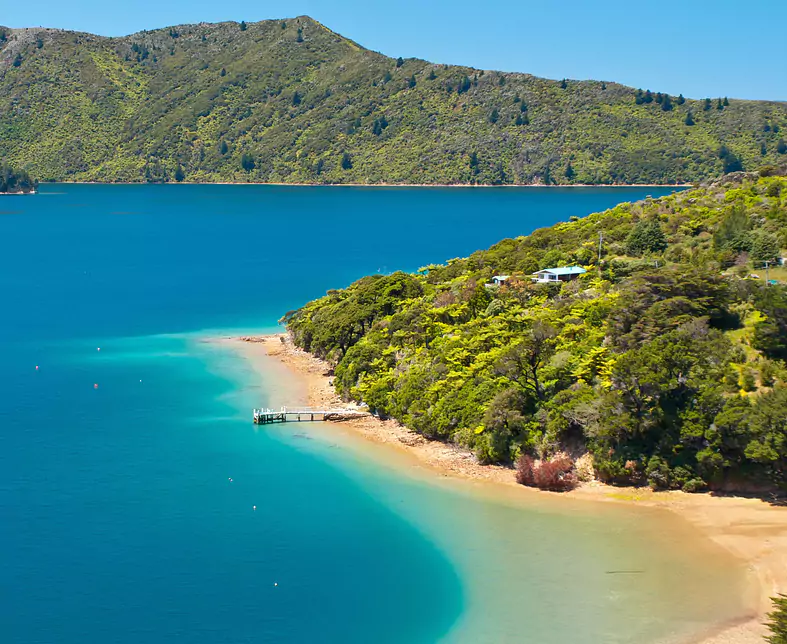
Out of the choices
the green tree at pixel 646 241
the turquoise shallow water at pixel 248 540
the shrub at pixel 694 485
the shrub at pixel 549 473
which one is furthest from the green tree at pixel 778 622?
the green tree at pixel 646 241

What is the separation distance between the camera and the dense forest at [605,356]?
39.0 m

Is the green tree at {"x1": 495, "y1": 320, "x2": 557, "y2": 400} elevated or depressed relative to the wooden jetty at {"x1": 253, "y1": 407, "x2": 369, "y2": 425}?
elevated

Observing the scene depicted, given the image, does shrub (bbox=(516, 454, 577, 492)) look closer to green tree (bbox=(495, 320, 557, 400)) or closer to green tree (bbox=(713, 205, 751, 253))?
green tree (bbox=(495, 320, 557, 400))

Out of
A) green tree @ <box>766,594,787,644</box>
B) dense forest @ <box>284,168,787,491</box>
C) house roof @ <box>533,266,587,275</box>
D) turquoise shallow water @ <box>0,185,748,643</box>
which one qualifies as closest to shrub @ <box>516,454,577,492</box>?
dense forest @ <box>284,168,787,491</box>

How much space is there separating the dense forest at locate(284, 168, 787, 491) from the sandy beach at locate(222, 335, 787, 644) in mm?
799

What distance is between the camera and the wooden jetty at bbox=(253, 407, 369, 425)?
1984 inches

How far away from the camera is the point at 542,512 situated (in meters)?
37.4

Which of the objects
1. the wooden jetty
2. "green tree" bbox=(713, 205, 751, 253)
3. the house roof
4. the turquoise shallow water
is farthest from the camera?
the house roof

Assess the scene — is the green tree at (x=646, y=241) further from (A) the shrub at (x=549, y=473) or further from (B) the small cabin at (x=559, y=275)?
(A) the shrub at (x=549, y=473)

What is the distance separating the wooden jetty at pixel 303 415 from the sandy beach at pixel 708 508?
70cm

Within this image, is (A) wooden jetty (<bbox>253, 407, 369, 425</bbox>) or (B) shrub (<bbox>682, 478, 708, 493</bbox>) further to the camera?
(A) wooden jetty (<bbox>253, 407, 369, 425</bbox>)

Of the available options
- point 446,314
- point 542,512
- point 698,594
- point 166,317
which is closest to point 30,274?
point 166,317

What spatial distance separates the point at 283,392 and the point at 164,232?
123014 mm

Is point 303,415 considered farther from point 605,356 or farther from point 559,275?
point 559,275
